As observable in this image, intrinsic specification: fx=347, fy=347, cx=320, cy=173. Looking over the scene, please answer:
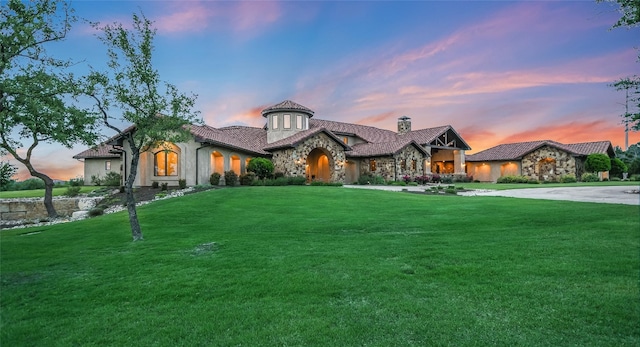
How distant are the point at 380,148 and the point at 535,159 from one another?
18.1 m

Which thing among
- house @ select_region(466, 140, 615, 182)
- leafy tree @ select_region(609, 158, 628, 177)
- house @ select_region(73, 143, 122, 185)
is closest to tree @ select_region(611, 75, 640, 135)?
house @ select_region(466, 140, 615, 182)

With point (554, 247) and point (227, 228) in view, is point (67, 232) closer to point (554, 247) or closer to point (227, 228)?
point (227, 228)

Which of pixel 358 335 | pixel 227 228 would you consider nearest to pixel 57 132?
pixel 227 228

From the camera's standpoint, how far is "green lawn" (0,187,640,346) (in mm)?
4059

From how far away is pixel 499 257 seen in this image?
22.0 feet

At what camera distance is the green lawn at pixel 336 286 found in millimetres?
4059

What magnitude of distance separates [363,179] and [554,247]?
26057 mm

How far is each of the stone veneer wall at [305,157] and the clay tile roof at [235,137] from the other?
2.08 m

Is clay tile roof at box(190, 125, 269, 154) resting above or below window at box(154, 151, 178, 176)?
above

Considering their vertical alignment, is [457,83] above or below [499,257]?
above

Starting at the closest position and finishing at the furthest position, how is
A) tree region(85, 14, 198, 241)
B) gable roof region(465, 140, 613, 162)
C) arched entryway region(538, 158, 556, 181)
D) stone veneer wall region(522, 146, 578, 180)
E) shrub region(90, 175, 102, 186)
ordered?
tree region(85, 14, 198, 241) → shrub region(90, 175, 102, 186) → stone veneer wall region(522, 146, 578, 180) → gable roof region(465, 140, 613, 162) → arched entryway region(538, 158, 556, 181)

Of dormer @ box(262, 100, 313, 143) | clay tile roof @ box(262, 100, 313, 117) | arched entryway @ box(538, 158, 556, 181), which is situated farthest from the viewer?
arched entryway @ box(538, 158, 556, 181)

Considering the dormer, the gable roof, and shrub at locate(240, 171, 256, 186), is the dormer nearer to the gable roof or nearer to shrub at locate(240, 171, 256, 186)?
shrub at locate(240, 171, 256, 186)

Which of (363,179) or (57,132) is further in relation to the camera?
(363,179)
